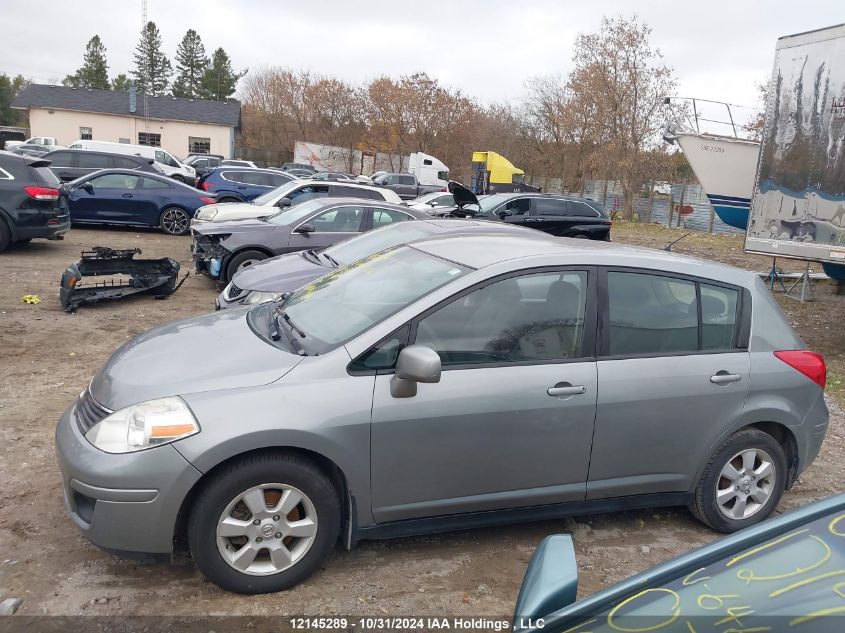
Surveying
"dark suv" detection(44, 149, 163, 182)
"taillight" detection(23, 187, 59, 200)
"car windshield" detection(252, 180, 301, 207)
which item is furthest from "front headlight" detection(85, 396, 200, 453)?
"dark suv" detection(44, 149, 163, 182)

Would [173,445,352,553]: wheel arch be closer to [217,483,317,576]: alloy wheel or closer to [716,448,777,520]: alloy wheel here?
[217,483,317,576]: alloy wheel

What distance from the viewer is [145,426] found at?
302 cm

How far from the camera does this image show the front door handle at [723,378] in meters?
3.88

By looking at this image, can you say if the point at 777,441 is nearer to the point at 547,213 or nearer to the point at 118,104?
the point at 547,213

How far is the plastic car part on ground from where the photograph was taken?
8219 millimetres

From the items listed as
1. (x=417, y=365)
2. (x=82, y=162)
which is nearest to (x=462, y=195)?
(x=82, y=162)

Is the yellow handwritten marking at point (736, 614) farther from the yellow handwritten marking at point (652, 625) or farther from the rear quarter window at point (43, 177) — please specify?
the rear quarter window at point (43, 177)

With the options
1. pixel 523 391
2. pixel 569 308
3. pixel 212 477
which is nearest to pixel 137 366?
pixel 212 477

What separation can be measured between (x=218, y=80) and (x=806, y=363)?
83.6 m

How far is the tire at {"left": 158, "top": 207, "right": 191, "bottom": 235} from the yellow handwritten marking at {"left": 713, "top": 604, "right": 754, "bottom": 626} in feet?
50.7

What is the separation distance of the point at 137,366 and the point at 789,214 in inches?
358

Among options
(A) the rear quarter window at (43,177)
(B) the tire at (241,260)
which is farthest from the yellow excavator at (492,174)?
(B) the tire at (241,260)

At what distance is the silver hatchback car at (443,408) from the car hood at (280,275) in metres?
2.60

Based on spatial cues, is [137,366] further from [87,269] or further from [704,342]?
[87,269]
